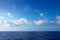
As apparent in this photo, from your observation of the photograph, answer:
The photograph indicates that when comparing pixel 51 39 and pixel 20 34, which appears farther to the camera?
pixel 20 34

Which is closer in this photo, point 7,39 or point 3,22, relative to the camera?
point 3,22

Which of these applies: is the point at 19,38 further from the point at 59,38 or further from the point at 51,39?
the point at 59,38

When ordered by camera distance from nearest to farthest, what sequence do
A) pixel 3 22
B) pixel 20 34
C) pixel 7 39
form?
pixel 3 22 → pixel 7 39 → pixel 20 34

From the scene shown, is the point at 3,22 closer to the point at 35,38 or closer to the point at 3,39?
the point at 3,39

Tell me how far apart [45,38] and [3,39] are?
0.98m

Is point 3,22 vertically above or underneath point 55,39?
above

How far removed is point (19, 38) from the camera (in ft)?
9.22

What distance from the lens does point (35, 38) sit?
2818 millimetres

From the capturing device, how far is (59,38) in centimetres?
270

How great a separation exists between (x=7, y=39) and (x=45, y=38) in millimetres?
867

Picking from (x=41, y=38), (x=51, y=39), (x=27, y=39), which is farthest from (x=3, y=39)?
(x=51, y=39)

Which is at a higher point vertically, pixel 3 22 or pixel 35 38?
pixel 3 22

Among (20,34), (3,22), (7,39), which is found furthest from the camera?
(20,34)

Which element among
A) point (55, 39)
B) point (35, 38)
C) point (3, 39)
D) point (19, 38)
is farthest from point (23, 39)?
point (55, 39)
